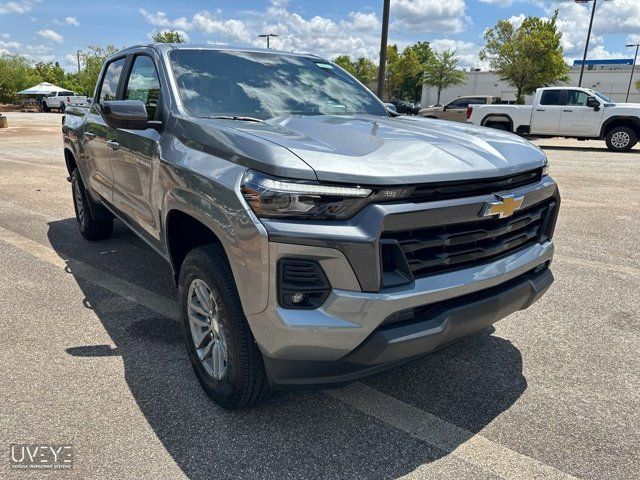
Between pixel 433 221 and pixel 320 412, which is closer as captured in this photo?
pixel 433 221

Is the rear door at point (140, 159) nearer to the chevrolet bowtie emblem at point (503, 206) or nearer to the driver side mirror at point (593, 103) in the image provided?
the chevrolet bowtie emblem at point (503, 206)

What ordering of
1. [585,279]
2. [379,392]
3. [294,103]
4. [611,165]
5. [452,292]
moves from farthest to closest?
1. [611,165]
2. [585,279]
3. [294,103]
4. [379,392]
5. [452,292]

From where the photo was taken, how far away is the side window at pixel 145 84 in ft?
11.1

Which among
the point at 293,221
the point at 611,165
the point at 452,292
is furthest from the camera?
the point at 611,165

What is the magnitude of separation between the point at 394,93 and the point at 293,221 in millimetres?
73124

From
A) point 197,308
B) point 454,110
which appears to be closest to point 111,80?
point 197,308

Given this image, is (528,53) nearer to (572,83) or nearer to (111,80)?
(572,83)

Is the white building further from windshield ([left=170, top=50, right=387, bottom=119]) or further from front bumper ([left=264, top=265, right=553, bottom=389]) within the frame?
front bumper ([left=264, top=265, right=553, bottom=389])

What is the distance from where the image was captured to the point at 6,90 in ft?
188

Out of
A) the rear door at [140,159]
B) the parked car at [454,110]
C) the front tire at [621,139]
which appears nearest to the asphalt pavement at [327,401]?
the rear door at [140,159]

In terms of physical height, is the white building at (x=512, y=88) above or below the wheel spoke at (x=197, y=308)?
above

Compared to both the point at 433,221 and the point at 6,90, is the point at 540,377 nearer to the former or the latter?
the point at 433,221

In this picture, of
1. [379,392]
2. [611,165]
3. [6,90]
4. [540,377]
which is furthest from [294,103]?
[6,90]

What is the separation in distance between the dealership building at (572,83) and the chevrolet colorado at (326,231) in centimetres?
6335
